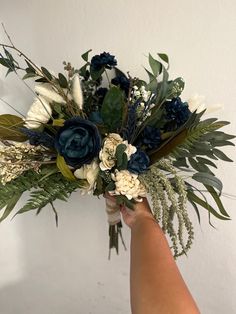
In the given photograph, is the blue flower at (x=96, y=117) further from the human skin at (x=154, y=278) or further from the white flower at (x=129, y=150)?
the human skin at (x=154, y=278)

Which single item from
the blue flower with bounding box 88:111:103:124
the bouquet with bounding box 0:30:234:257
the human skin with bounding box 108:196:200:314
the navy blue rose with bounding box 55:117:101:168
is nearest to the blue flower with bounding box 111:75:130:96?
the bouquet with bounding box 0:30:234:257

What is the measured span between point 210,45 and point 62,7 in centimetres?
43

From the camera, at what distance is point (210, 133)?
0.85 m

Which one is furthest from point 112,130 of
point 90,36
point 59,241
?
point 59,241

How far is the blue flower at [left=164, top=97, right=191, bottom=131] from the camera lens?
0.82 m

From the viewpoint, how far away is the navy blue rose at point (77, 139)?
738 mm

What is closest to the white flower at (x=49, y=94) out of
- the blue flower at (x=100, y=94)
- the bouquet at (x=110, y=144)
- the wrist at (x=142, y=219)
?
the bouquet at (x=110, y=144)

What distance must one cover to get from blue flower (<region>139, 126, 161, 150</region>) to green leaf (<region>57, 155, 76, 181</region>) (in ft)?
0.61

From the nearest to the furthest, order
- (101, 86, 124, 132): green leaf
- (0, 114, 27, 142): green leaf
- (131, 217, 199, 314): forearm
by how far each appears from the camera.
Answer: (131, 217, 199, 314): forearm, (101, 86, 124, 132): green leaf, (0, 114, 27, 142): green leaf

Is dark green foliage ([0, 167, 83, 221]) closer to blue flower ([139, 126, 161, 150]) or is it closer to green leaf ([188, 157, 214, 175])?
blue flower ([139, 126, 161, 150])

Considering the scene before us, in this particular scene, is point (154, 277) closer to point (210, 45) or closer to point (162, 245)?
point (162, 245)

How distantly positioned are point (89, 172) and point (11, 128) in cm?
24

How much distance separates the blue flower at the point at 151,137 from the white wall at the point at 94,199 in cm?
25

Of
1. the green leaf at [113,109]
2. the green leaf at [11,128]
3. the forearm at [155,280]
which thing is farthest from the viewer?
the green leaf at [11,128]
